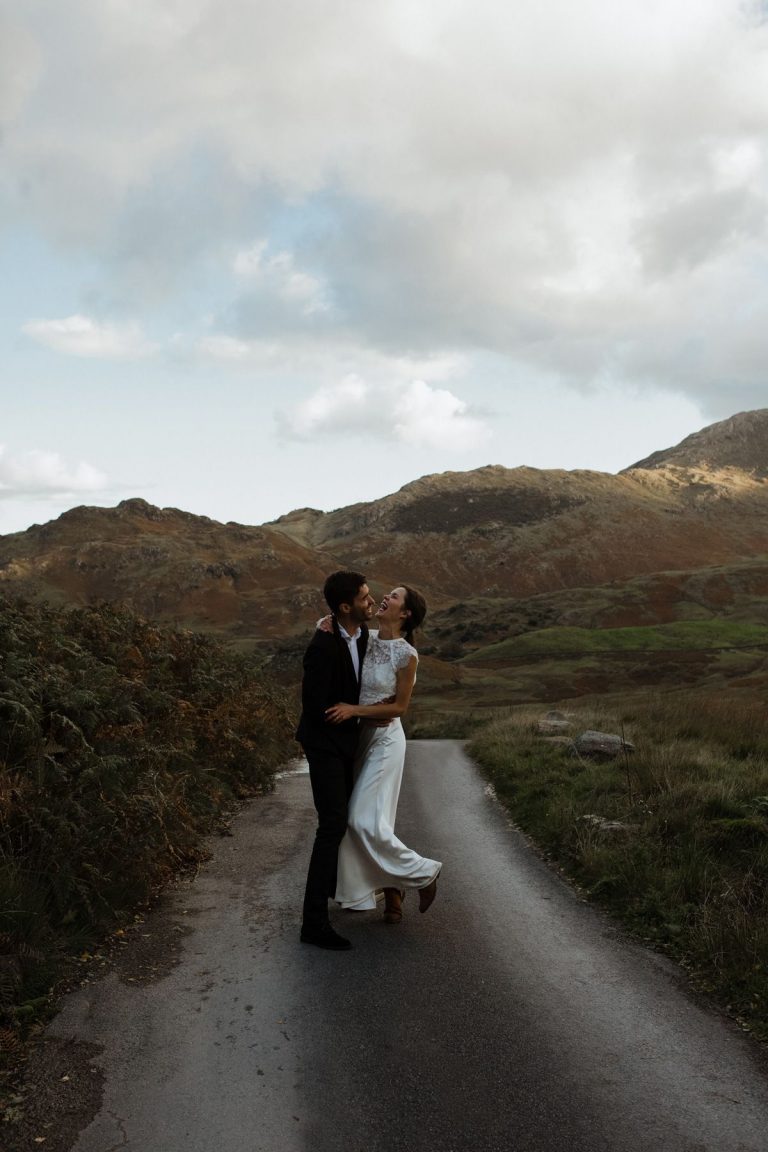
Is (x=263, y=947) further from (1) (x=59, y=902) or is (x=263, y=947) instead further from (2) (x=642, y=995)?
(2) (x=642, y=995)

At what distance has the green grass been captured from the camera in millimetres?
64688

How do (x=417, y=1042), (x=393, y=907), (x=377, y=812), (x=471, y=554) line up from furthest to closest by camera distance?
(x=471, y=554) < (x=393, y=907) < (x=377, y=812) < (x=417, y=1042)

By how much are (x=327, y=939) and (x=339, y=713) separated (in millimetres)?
1527

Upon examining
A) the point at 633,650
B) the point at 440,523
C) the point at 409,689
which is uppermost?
the point at 440,523

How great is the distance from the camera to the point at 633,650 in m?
63.0

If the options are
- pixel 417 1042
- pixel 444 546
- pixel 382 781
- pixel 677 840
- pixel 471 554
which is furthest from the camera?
pixel 444 546

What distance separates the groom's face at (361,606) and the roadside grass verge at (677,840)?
309 centimetres

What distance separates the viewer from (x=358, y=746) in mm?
6992

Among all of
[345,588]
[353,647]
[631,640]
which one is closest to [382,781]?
[353,647]

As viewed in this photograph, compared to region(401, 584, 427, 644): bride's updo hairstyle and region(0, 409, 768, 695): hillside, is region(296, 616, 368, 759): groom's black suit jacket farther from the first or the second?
region(0, 409, 768, 695): hillside

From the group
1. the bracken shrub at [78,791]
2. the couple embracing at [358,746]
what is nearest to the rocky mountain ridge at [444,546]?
the bracken shrub at [78,791]

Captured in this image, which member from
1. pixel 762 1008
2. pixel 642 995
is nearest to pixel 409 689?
pixel 642 995

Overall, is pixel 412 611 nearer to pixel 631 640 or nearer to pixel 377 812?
pixel 377 812

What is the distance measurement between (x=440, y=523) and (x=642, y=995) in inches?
5870
